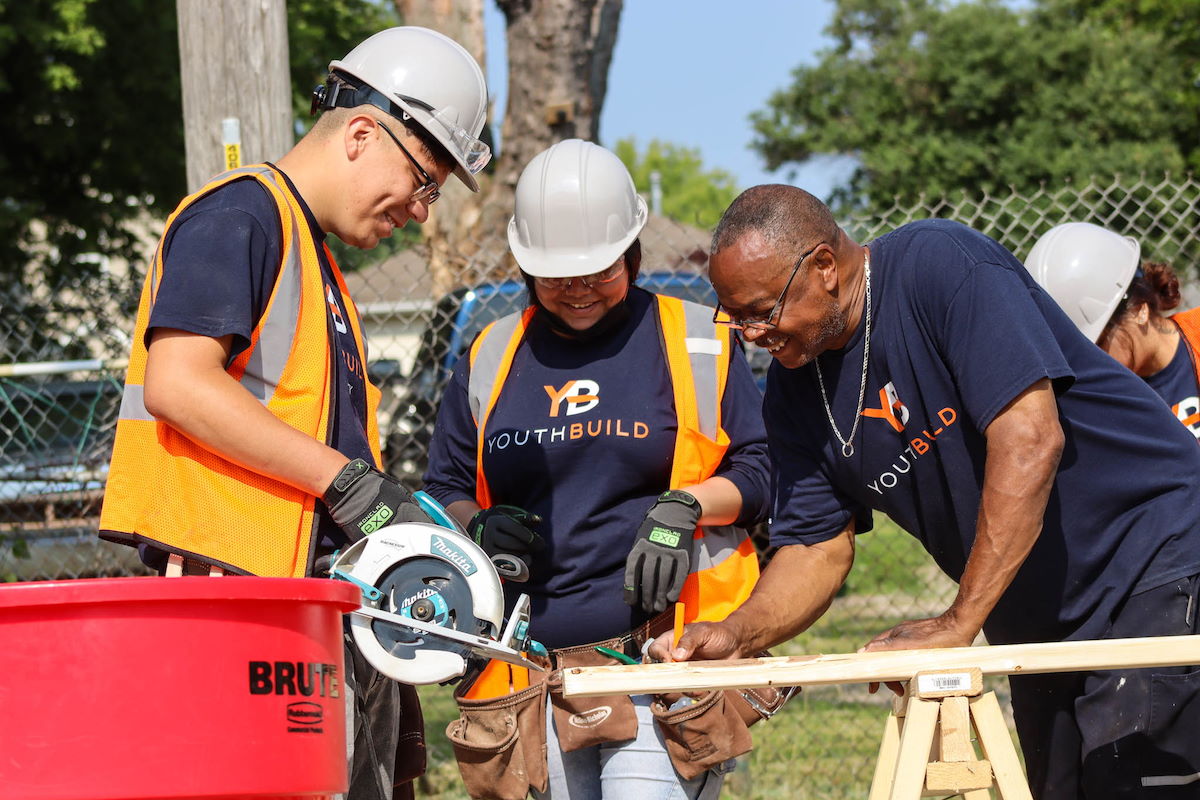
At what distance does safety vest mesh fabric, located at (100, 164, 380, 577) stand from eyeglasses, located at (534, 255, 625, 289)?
780 millimetres

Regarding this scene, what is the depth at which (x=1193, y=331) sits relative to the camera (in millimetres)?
4332

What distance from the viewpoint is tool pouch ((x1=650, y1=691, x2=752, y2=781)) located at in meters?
3.20

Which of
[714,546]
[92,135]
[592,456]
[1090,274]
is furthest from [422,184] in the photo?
[92,135]

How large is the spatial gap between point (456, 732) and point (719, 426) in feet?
3.46

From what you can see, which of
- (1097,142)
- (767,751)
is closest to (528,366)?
(767,751)

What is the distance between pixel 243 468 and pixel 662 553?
1.00m

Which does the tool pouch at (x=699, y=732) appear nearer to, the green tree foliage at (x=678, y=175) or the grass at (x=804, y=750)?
the grass at (x=804, y=750)

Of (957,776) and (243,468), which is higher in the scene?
(243,468)

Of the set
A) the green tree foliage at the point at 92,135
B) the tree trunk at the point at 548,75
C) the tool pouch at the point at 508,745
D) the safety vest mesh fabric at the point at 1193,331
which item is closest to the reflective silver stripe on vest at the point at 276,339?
the tool pouch at the point at 508,745

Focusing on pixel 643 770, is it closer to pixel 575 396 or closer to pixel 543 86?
pixel 575 396

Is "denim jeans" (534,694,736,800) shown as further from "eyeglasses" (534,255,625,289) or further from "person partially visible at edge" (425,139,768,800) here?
"eyeglasses" (534,255,625,289)

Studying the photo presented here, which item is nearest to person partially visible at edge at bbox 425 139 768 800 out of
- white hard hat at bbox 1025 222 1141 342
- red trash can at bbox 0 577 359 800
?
red trash can at bbox 0 577 359 800

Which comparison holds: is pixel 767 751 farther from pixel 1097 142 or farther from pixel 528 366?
pixel 1097 142

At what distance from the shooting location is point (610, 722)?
323 cm
